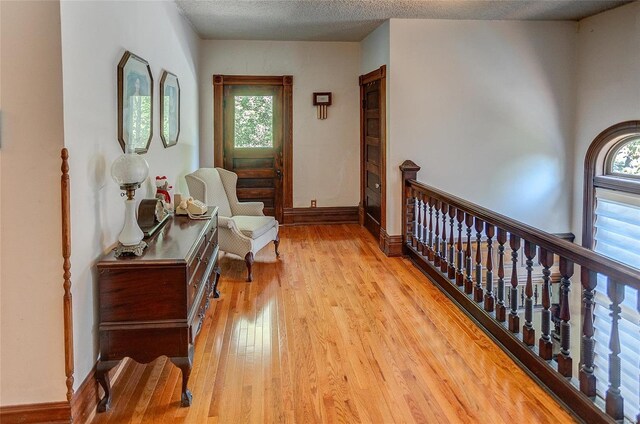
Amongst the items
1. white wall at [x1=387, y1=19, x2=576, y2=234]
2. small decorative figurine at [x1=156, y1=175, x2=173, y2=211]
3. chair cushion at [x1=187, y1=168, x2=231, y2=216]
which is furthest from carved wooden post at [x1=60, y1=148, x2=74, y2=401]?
white wall at [x1=387, y1=19, x2=576, y2=234]

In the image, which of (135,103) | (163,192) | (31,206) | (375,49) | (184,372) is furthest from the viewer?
(375,49)

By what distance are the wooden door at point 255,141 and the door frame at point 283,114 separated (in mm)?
56

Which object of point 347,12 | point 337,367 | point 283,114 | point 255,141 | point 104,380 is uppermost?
point 347,12

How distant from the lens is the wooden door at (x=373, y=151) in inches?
227

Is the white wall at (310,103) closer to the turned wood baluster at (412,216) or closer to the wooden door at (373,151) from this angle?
the wooden door at (373,151)

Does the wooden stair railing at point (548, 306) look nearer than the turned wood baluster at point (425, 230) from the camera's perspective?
Yes

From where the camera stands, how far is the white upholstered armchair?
4703 millimetres

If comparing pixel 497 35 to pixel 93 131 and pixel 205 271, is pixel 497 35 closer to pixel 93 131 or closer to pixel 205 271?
pixel 205 271

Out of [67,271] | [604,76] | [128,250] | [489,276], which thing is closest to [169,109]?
[128,250]

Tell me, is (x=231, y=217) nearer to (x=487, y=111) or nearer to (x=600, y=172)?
(x=487, y=111)

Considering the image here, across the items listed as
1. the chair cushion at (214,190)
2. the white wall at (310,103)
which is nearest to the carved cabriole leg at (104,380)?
the chair cushion at (214,190)

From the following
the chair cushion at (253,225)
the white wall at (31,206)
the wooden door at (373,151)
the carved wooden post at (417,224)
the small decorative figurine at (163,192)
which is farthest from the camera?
the wooden door at (373,151)

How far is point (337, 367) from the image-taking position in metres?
2.97

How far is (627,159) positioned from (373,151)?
2770 millimetres
